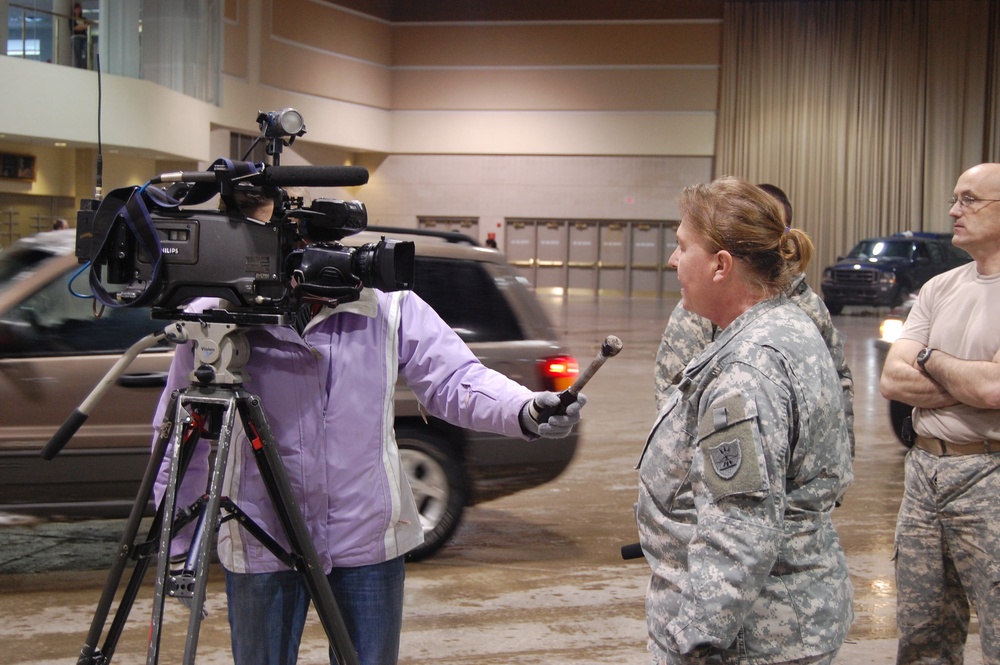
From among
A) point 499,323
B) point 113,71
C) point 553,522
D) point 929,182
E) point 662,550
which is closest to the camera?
point 662,550

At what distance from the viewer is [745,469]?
2.11m

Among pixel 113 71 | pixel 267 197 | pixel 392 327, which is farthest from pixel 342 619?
pixel 113 71

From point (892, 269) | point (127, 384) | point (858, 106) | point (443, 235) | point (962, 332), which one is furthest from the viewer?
point (858, 106)

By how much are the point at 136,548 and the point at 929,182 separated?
1454 inches

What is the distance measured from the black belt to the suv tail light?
270 cm

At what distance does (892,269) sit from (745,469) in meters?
25.9

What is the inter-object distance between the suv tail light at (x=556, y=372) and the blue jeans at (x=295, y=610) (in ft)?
11.0

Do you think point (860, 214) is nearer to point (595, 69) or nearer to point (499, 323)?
point (595, 69)

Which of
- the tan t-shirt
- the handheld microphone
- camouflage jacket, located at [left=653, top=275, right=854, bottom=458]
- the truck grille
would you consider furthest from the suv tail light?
the truck grille

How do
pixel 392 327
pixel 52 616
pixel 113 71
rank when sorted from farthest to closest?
pixel 113 71 < pixel 52 616 < pixel 392 327

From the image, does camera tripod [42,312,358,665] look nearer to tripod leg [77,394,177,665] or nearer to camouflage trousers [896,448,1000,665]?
tripod leg [77,394,177,665]

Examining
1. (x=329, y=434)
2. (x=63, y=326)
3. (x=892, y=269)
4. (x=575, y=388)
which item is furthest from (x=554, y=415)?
(x=892, y=269)

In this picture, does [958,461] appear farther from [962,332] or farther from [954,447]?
[962,332]

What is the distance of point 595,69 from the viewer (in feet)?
122
